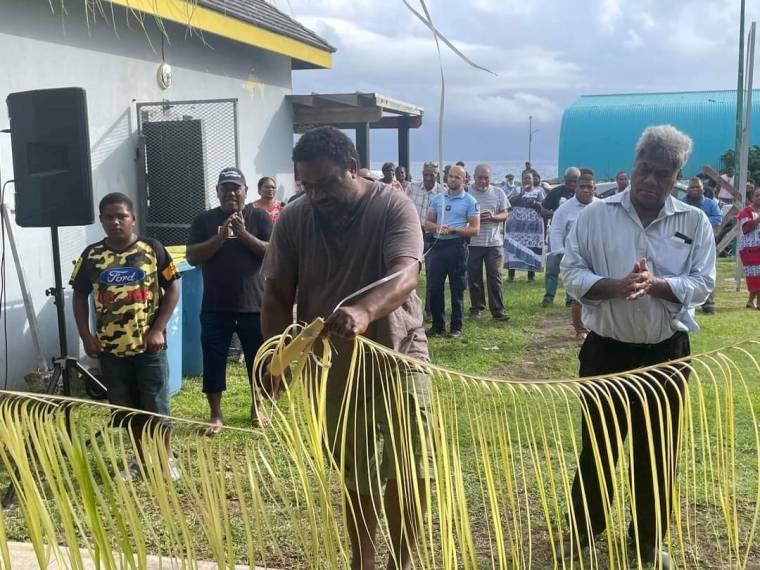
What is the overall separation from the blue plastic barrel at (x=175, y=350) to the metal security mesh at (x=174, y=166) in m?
2.43

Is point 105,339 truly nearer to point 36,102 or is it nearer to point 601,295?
point 36,102

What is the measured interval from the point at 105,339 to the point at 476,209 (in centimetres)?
469

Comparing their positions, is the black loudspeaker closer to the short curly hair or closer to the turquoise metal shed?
the short curly hair

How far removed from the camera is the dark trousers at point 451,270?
7.91 metres

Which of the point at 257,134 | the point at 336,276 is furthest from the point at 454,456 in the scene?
the point at 257,134

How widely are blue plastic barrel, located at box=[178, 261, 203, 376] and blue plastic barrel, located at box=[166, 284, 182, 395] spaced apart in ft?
0.84

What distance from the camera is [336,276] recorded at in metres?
2.85

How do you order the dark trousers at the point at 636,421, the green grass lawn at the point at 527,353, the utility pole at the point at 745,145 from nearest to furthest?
the dark trousers at the point at 636,421
the green grass lawn at the point at 527,353
the utility pole at the point at 745,145

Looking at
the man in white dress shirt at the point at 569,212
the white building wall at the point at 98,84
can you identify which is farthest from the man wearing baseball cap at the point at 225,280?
the man in white dress shirt at the point at 569,212

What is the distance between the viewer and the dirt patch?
6789mm

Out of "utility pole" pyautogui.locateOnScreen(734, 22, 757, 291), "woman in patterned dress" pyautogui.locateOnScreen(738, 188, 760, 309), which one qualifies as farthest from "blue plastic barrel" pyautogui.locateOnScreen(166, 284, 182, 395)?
"utility pole" pyautogui.locateOnScreen(734, 22, 757, 291)

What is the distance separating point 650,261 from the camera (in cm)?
309

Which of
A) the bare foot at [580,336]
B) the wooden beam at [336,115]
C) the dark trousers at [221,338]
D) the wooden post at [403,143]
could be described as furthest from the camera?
the wooden post at [403,143]

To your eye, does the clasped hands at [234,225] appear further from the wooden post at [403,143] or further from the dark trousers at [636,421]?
the wooden post at [403,143]
